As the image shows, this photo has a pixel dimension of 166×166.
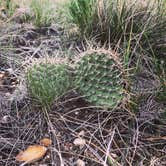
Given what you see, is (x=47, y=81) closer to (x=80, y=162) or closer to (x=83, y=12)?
(x=80, y=162)

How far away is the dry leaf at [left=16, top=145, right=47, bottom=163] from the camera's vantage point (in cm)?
169

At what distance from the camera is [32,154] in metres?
1.71

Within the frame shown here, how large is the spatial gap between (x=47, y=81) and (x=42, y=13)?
1.23 metres

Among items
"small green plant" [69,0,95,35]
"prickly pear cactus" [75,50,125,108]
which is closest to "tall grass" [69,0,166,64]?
"small green plant" [69,0,95,35]

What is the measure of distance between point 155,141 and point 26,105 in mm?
681

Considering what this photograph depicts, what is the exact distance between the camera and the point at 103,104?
74.6 inches

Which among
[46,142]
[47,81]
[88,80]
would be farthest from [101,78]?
[46,142]

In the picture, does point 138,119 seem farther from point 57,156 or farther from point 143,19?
point 143,19

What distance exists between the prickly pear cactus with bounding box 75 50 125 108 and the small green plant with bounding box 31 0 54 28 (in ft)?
3.53

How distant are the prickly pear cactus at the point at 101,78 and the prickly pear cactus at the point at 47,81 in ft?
0.25

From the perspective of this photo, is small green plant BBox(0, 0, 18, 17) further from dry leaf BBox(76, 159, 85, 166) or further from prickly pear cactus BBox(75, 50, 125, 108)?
→ dry leaf BBox(76, 159, 85, 166)

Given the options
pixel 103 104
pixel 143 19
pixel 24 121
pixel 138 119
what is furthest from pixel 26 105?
pixel 143 19

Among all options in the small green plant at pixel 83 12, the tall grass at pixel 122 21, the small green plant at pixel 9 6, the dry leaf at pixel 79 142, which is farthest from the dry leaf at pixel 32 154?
the small green plant at pixel 9 6

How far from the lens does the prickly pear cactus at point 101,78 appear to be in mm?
1874
